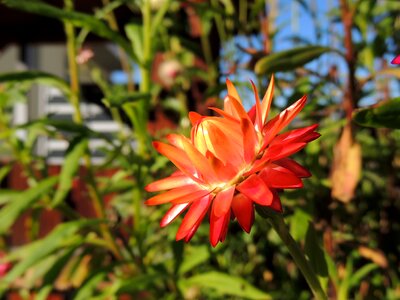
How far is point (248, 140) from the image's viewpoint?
1.82 ft

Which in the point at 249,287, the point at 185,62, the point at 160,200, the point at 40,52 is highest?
the point at 40,52

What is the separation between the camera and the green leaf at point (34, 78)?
1.13 metres

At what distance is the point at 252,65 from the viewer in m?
1.12

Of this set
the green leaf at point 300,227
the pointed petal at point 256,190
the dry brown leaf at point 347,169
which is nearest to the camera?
the pointed petal at point 256,190

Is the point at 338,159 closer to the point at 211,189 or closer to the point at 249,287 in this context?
the point at 249,287

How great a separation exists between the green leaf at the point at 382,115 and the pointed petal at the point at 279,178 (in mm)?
103

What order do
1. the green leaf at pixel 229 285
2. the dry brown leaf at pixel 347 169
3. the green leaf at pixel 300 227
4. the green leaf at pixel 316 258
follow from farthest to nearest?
1. the green leaf at pixel 229 285
2. the dry brown leaf at pixel 347 169
3. the green leaf at pixel 300 227
4. the green leaf at pixel 316 258

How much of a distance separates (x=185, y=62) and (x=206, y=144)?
155 cm

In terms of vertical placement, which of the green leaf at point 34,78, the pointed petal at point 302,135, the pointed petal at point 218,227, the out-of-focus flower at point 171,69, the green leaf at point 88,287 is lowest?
the green leaf at point 88,287

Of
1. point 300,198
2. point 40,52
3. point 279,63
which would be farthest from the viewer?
point 40,52

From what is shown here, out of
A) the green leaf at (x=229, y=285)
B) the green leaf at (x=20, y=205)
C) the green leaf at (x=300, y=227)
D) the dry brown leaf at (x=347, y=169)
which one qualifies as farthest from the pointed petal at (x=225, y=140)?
the green leaf at (x=20, y=205)

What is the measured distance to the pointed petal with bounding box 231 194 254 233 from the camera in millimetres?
512

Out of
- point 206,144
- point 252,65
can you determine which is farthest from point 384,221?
point 206,144

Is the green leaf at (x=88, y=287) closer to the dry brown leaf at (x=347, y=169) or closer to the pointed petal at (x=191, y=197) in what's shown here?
the dry brown leaf at (x=347, y=169)
